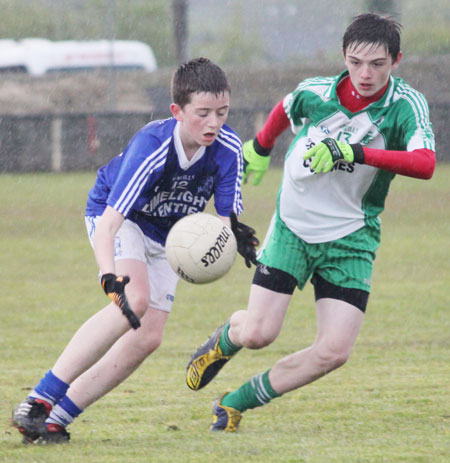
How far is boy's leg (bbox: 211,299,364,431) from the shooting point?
4.64m

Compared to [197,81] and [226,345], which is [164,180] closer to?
[197,81]

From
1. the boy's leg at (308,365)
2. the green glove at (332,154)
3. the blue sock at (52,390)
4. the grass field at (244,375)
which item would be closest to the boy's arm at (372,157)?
the green glove at (332,154)

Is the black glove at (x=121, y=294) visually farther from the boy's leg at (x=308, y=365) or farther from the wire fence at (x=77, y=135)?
the wire fence at (x=77, y=135)

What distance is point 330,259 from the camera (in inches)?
189

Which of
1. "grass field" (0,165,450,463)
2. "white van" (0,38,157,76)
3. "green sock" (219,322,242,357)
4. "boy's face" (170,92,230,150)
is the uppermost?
"boy's face" (170,92,230,150)

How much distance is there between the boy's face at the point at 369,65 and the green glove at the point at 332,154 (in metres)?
0.38

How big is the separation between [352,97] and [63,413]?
2.02 metres

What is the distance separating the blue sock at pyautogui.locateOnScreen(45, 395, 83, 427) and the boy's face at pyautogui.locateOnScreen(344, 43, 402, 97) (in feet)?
6.50

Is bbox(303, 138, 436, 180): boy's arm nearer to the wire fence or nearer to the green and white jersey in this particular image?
the green and white jersey

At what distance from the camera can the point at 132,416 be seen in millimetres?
5145

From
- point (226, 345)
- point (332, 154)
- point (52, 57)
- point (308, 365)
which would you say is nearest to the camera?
point (332, 154)

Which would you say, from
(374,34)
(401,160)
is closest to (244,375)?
(401,160)

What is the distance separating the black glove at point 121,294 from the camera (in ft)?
13.4

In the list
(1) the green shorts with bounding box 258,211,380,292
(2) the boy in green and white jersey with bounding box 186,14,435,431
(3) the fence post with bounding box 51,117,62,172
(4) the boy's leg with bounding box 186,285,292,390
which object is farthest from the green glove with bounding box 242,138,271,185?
(3) the fence post with bounding box 51,117,62,172
